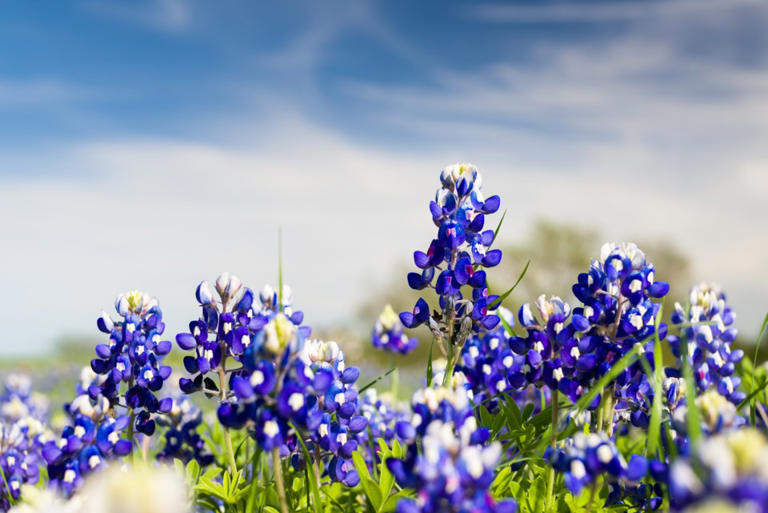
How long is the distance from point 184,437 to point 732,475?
Answer: 12.0ft

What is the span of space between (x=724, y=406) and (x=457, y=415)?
0.81m

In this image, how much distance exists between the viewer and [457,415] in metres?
2.22

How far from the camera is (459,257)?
3.64 metres

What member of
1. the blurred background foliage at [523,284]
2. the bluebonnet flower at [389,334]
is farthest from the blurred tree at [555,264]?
the bluebonnet flower at [389,334]

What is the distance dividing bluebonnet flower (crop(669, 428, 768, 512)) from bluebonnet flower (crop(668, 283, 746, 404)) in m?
2.58

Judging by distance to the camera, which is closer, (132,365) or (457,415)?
(457,415)

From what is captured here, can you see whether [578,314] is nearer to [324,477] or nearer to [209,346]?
[324,477]

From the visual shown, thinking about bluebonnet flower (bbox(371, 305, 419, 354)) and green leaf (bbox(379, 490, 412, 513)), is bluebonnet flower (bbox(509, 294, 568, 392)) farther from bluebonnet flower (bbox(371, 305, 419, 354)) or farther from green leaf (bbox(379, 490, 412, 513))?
bluebonnet flower (bbox(371, 305, 419, 354))

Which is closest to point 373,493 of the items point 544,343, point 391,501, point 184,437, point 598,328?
point 391,501

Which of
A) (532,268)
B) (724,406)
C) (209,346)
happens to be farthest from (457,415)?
(532,268)

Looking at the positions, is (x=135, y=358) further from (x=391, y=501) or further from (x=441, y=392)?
(x=441, y=392)

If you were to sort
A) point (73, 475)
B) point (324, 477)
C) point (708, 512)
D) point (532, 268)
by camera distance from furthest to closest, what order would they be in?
point (532, 268) < point (324, 477) < point (73, 475) < point (708, 512)

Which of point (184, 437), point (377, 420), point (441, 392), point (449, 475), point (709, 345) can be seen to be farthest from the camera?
point (377, 420)

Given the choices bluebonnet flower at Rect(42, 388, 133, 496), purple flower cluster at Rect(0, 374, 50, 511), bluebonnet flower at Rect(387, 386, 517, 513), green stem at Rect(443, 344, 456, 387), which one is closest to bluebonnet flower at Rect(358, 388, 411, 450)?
green stem at Rect(443, 344, 456, 387)
